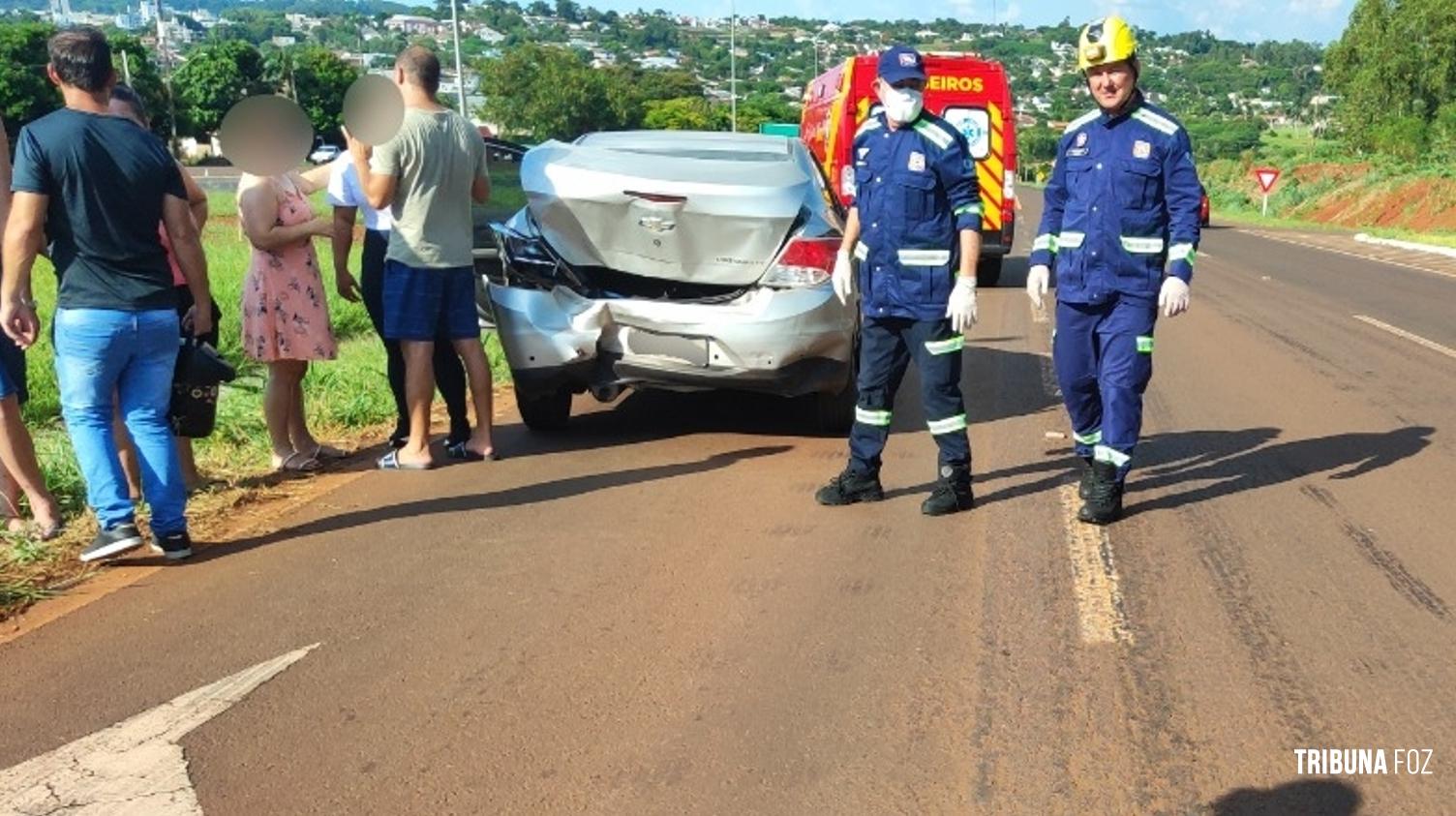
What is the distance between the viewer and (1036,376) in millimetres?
9586

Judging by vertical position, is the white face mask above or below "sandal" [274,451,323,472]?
above

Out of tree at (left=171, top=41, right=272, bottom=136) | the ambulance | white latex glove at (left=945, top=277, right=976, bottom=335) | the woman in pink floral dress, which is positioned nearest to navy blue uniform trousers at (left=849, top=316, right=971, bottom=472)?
white latex glove at (left=945, top=277, right=976, bottom=335)

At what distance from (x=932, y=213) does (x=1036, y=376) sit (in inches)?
163

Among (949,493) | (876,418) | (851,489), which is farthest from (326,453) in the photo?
(949,493)

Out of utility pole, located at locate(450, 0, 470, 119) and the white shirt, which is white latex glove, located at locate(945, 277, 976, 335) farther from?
utility pole, located at locate(450, 0, 470, 119)

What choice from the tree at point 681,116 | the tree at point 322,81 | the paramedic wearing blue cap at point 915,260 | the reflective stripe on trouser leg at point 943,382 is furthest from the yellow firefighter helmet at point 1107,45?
the tree at point 322,81

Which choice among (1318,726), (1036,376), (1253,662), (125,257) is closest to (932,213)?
(1253,662)

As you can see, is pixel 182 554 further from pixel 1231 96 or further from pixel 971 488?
pixel 1231 96

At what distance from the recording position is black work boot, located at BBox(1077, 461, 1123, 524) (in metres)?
5.66

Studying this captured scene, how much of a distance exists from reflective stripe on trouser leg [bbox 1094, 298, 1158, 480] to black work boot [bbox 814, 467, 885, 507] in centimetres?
97

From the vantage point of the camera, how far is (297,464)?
668 cm

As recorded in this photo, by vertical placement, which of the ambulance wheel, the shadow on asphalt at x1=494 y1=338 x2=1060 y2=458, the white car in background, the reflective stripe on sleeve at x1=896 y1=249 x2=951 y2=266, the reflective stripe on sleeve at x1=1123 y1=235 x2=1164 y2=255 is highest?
the white car in background

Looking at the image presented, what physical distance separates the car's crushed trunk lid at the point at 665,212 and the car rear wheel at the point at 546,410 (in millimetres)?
938

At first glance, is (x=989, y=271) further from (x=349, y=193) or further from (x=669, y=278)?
(x=349, y=193)
